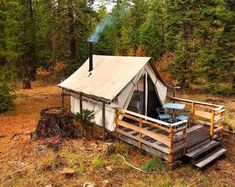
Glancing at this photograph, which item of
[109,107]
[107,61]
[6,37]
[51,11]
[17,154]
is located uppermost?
[51,11]

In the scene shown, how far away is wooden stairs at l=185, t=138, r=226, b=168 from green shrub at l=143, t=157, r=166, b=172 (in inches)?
36.5

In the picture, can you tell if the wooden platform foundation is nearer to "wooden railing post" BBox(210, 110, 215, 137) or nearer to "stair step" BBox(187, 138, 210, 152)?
"stair step" BBox(187, 138, 210, 152)

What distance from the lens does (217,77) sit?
69.2ft

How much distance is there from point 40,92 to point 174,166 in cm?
1468

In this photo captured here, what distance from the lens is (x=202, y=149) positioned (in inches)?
382

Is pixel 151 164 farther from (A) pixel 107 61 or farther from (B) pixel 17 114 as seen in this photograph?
(B) pixel 17 114

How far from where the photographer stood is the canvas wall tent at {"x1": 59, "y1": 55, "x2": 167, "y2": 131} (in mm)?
11008

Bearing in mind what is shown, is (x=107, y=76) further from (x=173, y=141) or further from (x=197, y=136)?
(x=173, y=141)

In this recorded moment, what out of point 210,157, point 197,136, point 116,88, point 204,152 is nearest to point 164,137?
point 204,152

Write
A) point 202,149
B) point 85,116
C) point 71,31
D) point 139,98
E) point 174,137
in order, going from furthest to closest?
1. point 71,31
2. point 139,98
3. point 85,116
4. point 202,149
5. point 174,137

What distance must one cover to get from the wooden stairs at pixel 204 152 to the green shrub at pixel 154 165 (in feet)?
3.04

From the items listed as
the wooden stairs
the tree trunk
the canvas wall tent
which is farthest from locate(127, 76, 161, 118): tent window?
the tree trunk

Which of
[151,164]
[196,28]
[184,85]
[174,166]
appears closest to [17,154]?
[151,164]

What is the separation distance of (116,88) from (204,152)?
12.9ft
